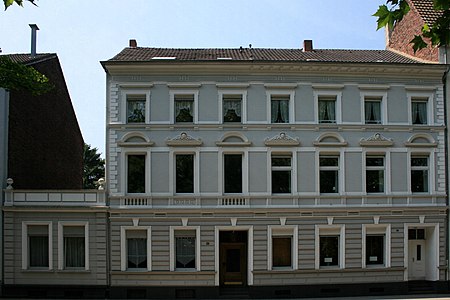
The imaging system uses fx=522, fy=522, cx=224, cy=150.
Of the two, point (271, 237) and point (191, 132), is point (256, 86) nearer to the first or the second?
point (191, 132)

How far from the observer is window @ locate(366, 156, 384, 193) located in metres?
25.8

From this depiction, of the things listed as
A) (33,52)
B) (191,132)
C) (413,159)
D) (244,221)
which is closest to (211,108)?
(191,132)

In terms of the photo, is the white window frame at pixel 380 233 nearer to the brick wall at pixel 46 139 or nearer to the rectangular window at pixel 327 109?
the rectangular window at pixel 327 109

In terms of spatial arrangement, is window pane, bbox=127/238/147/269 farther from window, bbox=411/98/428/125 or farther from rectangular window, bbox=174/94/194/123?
window, bbox=411/98/428/125

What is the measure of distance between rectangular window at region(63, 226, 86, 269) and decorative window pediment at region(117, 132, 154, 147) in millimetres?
4525

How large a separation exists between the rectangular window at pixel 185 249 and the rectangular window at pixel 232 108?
577cm

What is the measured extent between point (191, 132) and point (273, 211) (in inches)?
215

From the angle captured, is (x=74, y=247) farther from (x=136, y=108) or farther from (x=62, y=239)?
(x=136, y=108)

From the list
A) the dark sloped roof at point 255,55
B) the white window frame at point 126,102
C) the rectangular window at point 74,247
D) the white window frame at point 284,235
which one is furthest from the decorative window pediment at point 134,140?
the white window frame at point 284,235

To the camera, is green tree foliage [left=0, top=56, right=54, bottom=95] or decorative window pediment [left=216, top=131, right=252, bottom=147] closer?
green tree foliage [left=0, top=56, right=54, bottom=95]

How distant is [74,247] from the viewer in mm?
24938

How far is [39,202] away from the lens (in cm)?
2477

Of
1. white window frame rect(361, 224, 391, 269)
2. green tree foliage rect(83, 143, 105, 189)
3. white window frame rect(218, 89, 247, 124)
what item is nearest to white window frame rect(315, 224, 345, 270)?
white window frame rect(361, 224, 391, 269)

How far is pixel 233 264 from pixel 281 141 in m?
6.48
